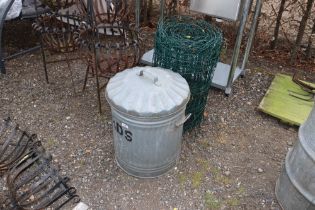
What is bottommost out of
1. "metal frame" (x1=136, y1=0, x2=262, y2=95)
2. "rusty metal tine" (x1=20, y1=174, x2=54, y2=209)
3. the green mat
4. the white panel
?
"rusty metal tine" (x1=20, y1=174, x2=54, y2=209)

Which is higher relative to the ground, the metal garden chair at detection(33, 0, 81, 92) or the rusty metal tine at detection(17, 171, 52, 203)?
the metal garden chair at detection(33, 0, 81, 92)

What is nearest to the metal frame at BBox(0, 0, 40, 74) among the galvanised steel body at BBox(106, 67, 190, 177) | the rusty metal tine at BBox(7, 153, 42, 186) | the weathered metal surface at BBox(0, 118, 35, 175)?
the weathered metal surface at BBox(0, 118, 35, 175)

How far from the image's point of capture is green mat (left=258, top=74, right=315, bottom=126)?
374cm

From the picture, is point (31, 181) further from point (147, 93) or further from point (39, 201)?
point (147, 93)

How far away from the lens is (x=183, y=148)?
3.43 meters

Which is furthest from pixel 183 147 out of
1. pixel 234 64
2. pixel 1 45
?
pixel 1 45

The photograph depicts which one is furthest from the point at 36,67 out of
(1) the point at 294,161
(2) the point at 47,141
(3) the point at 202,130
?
(1) the point at 294,161

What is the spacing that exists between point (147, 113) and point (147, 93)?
0.52ft

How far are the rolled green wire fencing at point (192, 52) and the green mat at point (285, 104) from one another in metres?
0.93

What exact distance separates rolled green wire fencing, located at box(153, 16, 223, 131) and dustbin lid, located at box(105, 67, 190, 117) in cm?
29

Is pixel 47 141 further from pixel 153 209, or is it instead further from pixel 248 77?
pixel 248 77

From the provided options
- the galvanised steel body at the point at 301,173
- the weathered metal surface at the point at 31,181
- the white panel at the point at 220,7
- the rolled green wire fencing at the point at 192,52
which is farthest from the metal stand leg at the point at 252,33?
the weathered metal surface at the point at 31,181

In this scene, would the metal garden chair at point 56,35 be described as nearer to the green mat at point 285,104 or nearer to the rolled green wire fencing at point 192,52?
the rolled green wire fencing at point 192,52

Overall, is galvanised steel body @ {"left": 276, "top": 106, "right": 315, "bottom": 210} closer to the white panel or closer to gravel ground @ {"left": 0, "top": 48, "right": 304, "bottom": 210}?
gravel ground @ {"left": 0, "top": 48, "right": 304, "bottom": 210}
